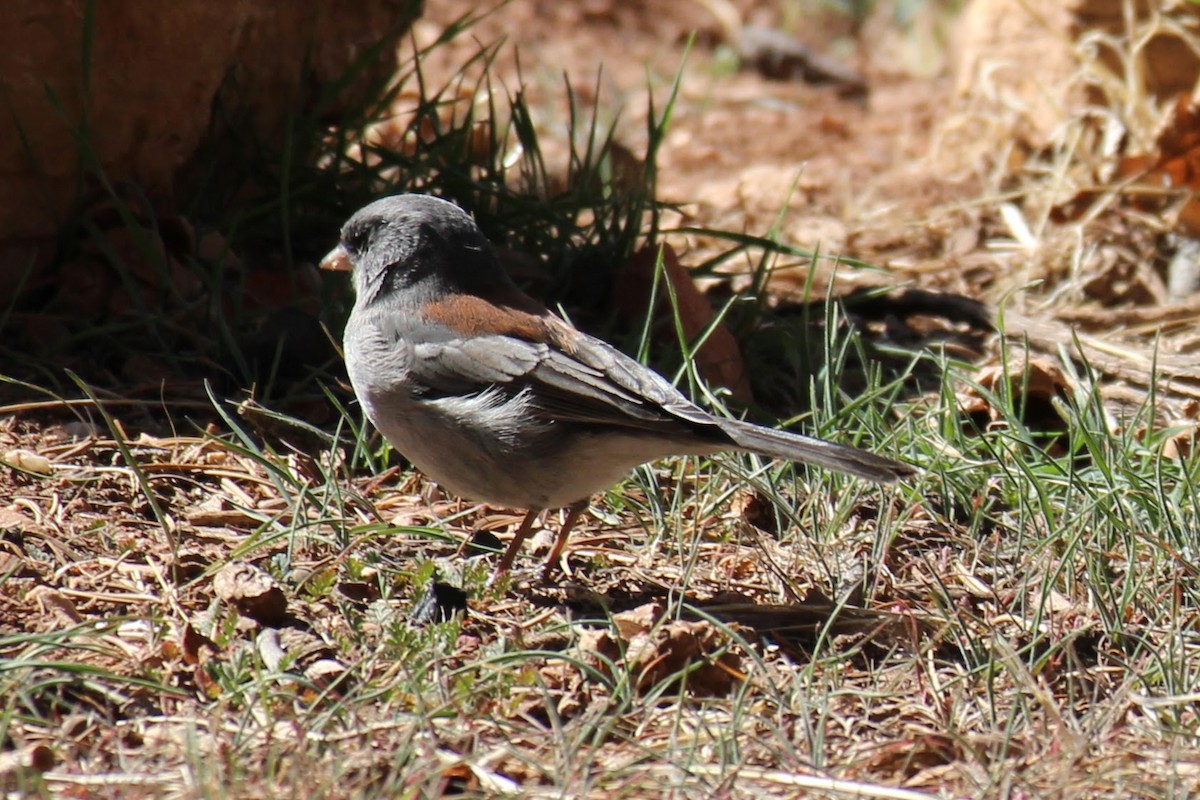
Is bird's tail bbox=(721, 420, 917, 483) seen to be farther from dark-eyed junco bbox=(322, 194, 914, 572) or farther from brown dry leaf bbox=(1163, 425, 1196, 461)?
brown dry leaf bbox=(1163, 425, 1196, 461)

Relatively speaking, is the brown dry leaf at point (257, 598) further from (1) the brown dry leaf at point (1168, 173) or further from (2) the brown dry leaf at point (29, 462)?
(1) the brown dry leaf at point (1168, 173)

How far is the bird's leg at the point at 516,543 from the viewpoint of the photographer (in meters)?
3.26

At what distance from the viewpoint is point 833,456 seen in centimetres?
284

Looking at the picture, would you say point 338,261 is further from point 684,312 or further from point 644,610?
point 644,610

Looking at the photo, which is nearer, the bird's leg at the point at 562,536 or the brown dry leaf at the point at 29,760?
the brown dry leaf at the point at 29,760

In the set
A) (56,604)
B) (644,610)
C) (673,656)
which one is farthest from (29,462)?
(673,656)

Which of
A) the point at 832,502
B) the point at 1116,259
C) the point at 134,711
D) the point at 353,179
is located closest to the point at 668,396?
the point at 832,502

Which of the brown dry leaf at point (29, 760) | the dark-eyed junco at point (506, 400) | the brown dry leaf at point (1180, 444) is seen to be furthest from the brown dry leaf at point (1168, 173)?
the brown dry leaf at point (29, 760)

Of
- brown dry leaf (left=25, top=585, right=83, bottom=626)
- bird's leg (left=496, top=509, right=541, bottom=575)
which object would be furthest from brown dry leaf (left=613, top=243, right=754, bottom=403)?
brown dry leaf (left=25, top=585, right=83, bottom=626)

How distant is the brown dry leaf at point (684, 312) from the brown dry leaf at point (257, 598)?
1.41m

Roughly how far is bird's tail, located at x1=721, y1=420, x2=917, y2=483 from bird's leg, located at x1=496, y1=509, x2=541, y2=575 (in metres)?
0.61

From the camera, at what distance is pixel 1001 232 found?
17.1 ft

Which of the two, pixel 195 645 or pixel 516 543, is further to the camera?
pixel 516 543

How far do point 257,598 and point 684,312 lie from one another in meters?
1.66
